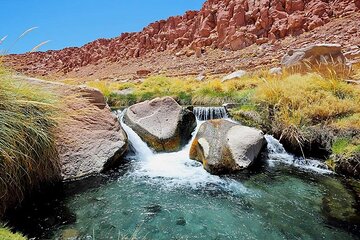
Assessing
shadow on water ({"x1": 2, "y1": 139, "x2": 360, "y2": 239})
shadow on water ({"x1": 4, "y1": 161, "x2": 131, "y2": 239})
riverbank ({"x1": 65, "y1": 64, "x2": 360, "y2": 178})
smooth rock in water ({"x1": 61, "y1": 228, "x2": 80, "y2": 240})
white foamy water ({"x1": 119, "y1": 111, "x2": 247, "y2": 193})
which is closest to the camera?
smooth rock in water ({"x1": 61, "y1": 228, "x2": 80, "y2": 240})

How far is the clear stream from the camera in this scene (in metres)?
4.23

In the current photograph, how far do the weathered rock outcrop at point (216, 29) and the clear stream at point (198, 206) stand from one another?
1966 centimetres

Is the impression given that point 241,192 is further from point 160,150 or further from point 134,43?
point 134,43

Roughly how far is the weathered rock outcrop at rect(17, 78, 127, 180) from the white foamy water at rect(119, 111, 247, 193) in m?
0.68

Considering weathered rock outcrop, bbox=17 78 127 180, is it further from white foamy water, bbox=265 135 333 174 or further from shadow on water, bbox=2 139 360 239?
white foamy water, bbox=265 135 333 174

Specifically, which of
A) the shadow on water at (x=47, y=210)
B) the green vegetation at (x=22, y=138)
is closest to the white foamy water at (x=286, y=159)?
the shadow on water at (x=47, y=210)

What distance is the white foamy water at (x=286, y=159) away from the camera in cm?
671

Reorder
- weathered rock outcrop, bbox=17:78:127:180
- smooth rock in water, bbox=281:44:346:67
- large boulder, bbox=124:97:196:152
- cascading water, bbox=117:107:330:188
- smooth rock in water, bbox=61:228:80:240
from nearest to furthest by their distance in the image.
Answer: smooth rock in water, bbox=61:228:80:240 < weathered rock outcrop, bbox=17:78:127:180 < cascading water, bbox=117:107:330:188 < large boulder, bbox=124:97:196:152 < smooth rock in water, bbox=281:44:346:67

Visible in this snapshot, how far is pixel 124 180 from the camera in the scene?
6156 mm

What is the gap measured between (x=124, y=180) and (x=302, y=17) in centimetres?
3914

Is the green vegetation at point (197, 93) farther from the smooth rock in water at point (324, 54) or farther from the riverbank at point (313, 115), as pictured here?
the smooth rock in water at point (324, 54)

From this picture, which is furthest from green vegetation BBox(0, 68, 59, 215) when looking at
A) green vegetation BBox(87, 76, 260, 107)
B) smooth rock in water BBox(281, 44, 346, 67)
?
smooth rock in water BBox(281, 44, 346, 67)

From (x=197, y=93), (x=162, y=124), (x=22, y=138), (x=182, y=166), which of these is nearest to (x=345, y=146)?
(x=182, y=166)

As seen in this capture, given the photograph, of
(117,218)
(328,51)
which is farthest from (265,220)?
(328,51)
